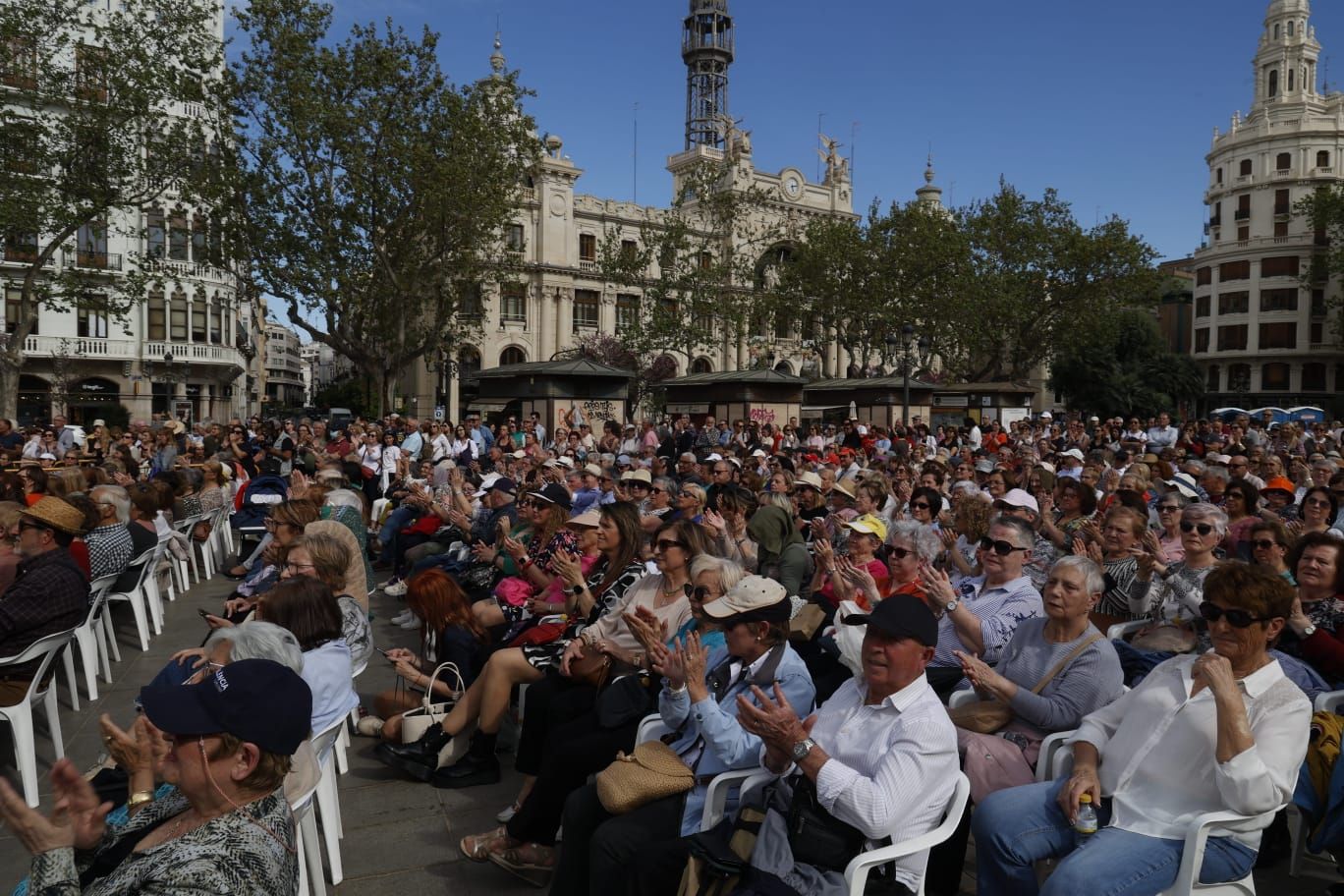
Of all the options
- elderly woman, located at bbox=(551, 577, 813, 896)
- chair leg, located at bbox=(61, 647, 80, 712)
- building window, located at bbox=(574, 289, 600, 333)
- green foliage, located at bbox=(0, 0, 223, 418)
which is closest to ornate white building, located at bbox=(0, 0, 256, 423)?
green foliage, located at bbox=(0, 0, 223, 418)

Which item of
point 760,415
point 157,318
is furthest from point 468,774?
point 157,318

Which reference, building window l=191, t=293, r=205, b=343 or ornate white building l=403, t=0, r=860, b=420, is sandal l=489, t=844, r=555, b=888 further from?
building window l=191, t=293, r=205, b=343

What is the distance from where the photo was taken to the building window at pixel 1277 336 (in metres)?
62.1

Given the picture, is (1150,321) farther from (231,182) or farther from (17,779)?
(17,779)

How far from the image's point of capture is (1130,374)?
5394cm

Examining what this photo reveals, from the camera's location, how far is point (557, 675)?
483 cm

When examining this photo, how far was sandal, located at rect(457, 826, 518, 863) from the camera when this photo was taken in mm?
4094

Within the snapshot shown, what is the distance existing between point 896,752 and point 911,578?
228cm

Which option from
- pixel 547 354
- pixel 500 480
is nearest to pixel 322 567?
pixel 500 480

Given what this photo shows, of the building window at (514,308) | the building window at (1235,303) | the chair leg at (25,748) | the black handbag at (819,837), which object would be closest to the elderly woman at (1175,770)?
the black handbag at (819,837)

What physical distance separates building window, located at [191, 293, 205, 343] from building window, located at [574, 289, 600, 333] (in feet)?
62.6

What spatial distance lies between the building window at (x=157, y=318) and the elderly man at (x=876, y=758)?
150 feet

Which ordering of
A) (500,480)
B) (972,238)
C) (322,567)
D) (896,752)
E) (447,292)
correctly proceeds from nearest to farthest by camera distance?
1. (896,752)
2. (322,567)
3. (500,480)
4. (447,292)
5. (972,238)

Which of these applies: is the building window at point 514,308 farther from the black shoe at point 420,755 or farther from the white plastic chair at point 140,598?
the black shoe at point 420,755
